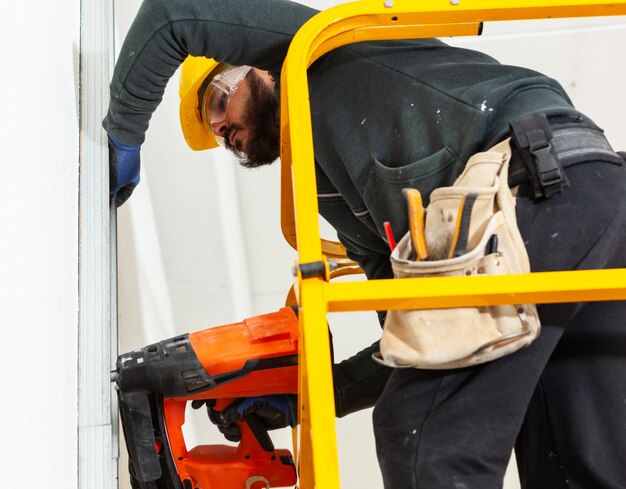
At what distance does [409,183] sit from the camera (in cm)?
139

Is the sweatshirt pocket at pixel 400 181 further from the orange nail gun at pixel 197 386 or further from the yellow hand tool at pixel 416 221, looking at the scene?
the orange nail gun at pixel 197 386

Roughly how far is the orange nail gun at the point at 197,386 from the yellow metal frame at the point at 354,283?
0.29m

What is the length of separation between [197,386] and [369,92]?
64 cm

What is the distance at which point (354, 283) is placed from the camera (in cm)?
109

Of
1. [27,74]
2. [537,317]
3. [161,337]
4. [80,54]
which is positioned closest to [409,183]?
[537,317]

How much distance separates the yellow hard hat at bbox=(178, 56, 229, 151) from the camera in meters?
1.87

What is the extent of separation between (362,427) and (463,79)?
176cm

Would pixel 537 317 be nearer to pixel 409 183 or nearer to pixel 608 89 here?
pixel 409 183

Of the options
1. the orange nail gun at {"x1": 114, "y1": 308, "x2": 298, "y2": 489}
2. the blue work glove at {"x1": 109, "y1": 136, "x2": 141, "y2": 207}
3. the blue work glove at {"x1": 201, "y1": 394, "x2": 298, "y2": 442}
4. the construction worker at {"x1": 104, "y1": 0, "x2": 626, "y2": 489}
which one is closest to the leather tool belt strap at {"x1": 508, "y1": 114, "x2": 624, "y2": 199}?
the construction worker at {"x1": 104, "y1": 0, "x2": 626, "y2": 489}

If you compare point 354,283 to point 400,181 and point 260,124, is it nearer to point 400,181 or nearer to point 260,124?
point 400,181

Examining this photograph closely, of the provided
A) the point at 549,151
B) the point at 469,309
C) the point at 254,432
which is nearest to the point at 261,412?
the point at 254,432

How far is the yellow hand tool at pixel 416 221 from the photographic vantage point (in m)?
1.16

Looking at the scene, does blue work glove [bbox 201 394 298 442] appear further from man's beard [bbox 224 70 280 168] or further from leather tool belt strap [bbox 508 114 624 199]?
leather tool belt strap [bbox 508 114 624 199]

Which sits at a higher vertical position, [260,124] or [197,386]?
[260,124]
